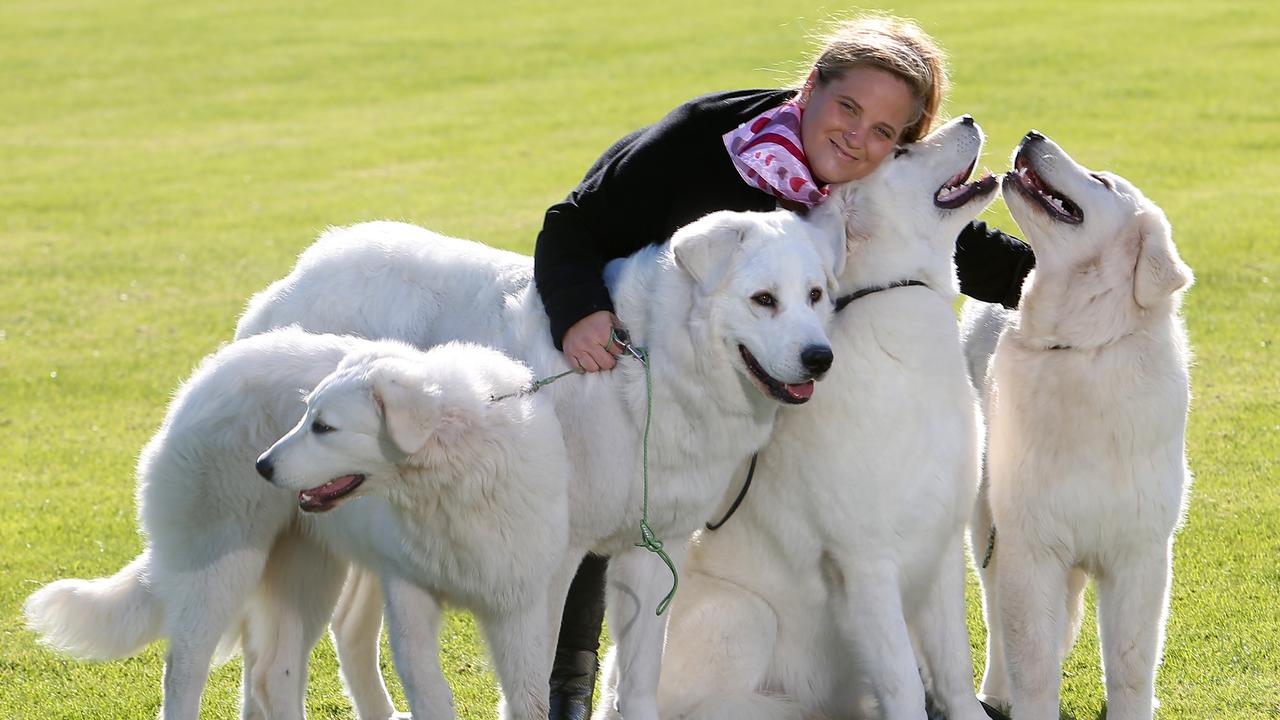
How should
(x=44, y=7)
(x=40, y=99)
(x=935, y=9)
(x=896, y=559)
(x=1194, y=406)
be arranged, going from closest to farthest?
1. (x=896, y=559)
2. (x=1194, y=406)
3. (x=40, y=99)
4. (x=935, y=9)
5. (x=44, y=7)

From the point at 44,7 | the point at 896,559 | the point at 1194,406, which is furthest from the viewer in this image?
the point at 44,7

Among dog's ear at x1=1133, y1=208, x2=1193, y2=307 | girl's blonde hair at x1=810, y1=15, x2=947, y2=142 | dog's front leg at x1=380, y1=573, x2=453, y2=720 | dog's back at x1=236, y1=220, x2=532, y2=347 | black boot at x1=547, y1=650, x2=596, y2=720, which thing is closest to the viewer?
dog's front leg at x1=380, y1=573, x2=453, y2=720

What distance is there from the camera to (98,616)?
4.27 m

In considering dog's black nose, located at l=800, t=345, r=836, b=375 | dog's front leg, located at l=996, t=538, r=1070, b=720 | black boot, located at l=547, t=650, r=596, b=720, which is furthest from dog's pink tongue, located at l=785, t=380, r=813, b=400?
black boot, located at l=547, t=650, r=596, b=720

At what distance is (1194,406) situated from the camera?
744 centimetres

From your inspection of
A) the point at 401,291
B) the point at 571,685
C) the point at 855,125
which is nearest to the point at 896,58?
the point at 855,125

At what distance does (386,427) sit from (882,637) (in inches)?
62.3

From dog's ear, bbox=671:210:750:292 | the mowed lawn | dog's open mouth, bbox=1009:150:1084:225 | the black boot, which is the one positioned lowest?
the mowed lawn

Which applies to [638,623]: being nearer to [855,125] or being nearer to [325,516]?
[325,516]

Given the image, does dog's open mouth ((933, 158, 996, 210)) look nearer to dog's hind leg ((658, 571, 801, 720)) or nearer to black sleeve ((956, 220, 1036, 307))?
black sleeve ((956, 220, 1036, 307))

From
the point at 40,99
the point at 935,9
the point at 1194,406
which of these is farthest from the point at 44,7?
the point at 1194,406

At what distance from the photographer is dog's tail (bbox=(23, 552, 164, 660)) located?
4.24m

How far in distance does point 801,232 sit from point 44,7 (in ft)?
92.9

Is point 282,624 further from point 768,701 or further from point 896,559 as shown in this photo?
point 896,559
